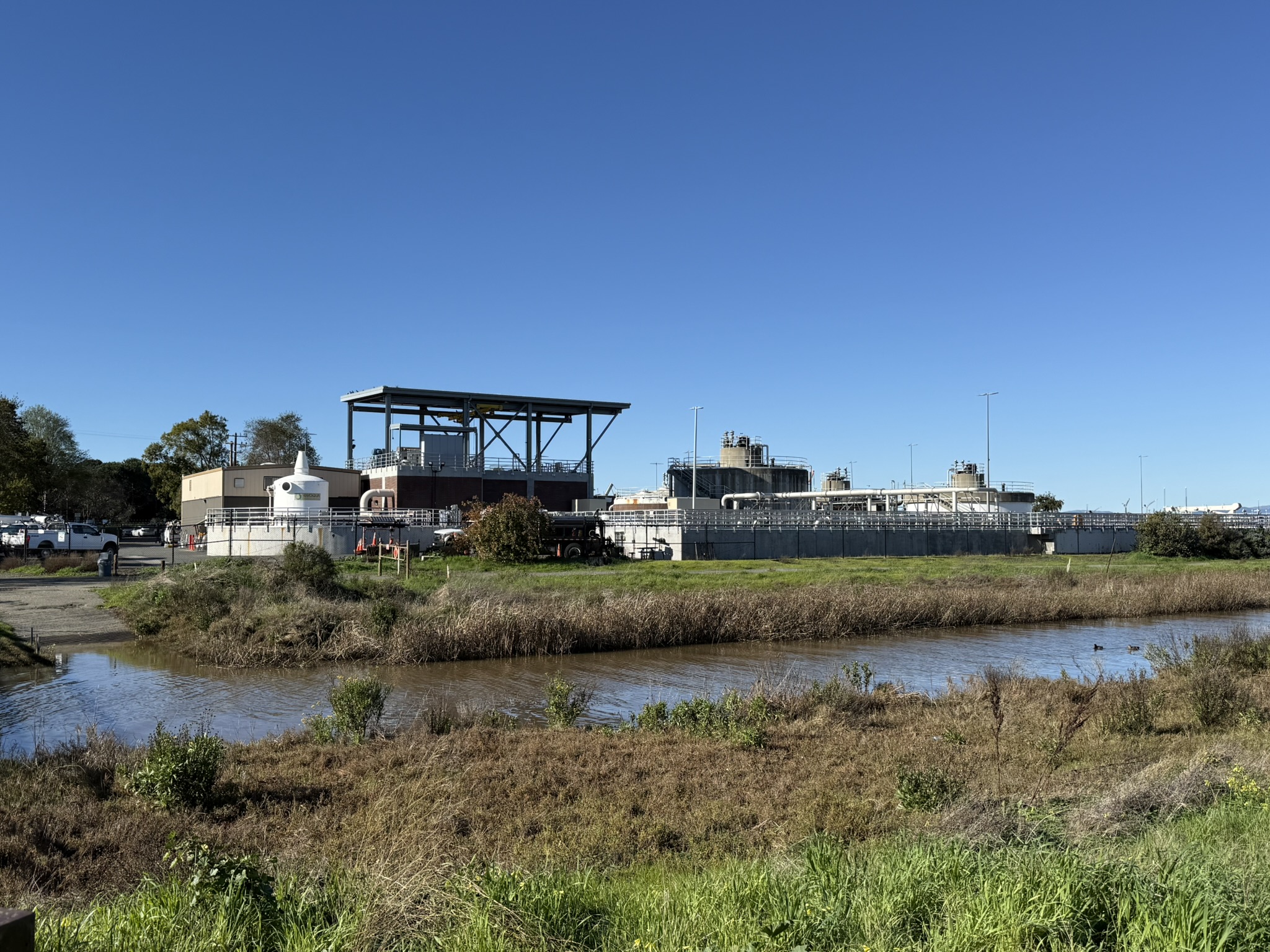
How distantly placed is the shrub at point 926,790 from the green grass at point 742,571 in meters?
25.1

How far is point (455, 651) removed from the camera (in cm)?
2802

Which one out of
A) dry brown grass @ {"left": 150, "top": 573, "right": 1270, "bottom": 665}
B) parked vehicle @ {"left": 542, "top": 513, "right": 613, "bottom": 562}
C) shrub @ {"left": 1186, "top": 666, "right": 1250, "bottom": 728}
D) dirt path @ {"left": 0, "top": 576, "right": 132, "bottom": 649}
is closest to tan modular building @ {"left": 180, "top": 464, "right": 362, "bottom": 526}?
parked vehicle @ {"left": 542, "top": 513, "right": 613, "bottom": 562}

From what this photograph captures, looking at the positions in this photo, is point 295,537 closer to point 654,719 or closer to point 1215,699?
point 654,719

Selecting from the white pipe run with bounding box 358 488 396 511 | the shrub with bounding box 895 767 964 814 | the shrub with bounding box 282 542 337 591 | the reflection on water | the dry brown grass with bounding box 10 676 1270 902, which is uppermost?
the white pipe run with bounding box 358 488 396 511

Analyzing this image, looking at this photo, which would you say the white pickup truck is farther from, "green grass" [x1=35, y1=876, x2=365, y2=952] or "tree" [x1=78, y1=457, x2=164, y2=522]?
"green grass" [x1=35, y1=876, x2=365, y2=952]

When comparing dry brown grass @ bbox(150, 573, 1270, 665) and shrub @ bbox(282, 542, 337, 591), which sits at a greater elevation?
shrub @ bbox(282, 542, 337, 591)

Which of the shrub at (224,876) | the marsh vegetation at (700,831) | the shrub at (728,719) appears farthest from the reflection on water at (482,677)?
the shrub at (224,876)

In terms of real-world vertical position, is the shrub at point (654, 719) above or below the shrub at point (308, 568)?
below

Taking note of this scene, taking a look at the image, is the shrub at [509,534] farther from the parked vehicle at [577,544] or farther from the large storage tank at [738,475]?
the large storage tank at [738,475]

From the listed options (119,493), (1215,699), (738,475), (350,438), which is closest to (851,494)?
(738,475)

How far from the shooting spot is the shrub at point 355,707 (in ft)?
52.9

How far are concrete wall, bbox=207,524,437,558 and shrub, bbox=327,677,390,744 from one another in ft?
121

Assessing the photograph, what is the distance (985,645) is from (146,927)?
29.1 m

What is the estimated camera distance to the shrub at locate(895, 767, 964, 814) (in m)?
10.5
